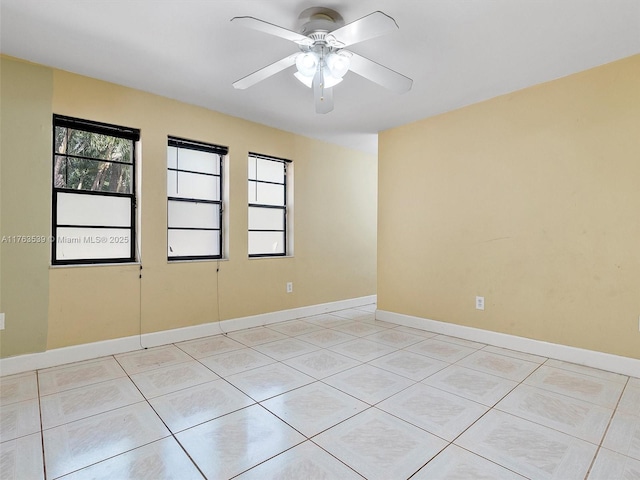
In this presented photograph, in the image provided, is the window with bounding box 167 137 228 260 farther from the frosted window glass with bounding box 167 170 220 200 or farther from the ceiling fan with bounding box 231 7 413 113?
the ceiling fan with bounding box 231 7 413 113

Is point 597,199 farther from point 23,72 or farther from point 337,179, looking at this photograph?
point 23,72

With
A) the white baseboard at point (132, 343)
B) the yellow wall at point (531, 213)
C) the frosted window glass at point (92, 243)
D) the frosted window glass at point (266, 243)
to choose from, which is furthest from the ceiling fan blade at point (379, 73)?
the white baseboard at point (132, 343)

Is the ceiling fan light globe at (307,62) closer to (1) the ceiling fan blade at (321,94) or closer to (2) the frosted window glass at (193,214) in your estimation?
(1) the ceiling fan blade at (321,94)

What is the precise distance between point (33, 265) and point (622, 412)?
419cm

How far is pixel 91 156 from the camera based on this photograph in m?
2.97

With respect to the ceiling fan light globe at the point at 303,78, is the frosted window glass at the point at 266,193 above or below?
below

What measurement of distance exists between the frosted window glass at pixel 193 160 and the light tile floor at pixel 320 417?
6.18ft

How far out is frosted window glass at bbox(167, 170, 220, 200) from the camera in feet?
11.3

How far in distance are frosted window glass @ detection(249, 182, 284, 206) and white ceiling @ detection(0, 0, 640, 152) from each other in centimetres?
105

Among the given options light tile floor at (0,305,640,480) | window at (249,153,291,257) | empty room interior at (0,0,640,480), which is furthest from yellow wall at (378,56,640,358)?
window at (249,153,291,257)

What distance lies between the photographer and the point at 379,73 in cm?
224

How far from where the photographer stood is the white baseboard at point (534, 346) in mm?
2540

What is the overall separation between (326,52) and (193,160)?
6.78 feet

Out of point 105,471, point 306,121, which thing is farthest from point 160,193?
point 105,471
